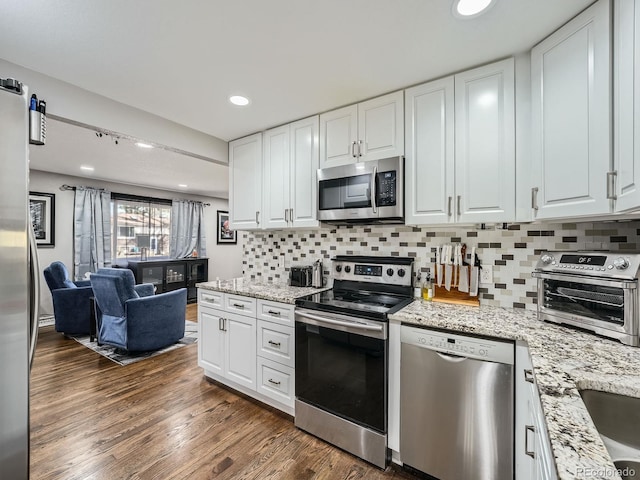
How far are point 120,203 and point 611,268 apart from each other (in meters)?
6.60

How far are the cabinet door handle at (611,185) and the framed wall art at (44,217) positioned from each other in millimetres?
6297

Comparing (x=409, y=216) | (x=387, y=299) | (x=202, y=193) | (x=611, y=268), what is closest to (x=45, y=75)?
(x=409, y=216)

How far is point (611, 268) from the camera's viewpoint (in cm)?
123

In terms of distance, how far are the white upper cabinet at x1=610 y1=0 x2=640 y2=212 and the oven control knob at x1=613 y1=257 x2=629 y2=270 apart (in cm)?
23

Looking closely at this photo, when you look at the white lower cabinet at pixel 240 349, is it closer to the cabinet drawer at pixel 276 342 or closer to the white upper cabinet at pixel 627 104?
the cabinet drawer at pixel 276 342

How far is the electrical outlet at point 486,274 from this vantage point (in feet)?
6.24

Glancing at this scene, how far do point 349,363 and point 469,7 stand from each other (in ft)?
6.25

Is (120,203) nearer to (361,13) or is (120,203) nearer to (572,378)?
(361,13)

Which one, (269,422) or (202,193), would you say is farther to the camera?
(202,193)

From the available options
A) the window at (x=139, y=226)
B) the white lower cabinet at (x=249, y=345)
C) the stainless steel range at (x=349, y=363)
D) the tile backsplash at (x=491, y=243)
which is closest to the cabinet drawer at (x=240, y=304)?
the white lower cabinet at (x=249, y=345)

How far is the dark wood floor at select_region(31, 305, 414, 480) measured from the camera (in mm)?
1685

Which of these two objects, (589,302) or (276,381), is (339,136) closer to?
(589,302)

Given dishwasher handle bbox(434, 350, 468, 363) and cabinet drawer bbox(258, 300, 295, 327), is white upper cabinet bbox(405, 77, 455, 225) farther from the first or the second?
cabinet drawer bbox(258, 300, 295, 327)

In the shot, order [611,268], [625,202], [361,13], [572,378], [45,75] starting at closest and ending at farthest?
[572,378] < [625,202] < [611,268] < [361,13] < [45,75]
